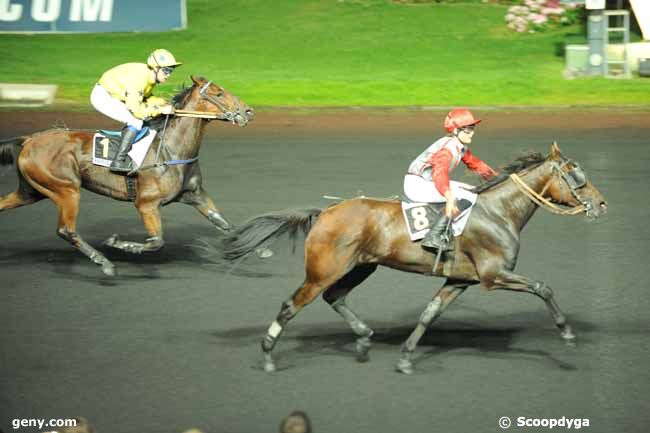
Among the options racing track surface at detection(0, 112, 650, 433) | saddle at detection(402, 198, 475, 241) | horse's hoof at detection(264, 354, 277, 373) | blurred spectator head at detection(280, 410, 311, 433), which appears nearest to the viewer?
blurred spectator head at detection(280, 410, 311, 433)

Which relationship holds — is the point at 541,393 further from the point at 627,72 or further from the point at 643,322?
the point at 627,72

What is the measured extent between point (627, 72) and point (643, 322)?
12216 millimetres

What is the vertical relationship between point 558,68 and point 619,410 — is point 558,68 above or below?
below

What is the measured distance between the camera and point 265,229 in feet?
27.5

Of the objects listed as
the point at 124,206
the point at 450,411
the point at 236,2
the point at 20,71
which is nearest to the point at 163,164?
the point at 124,206

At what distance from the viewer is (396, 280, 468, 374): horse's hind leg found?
8.04m

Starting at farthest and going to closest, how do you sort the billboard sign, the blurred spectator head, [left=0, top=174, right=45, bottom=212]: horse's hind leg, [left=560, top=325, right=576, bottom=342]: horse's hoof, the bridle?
1. the billboard sign
2. [left=0, top=174, right=45, bottom=212]: horse's hind leg
3. [left=560, top=325, right=576, bottom=342]: horse's hoof
4. the bridle
5. the blurred spectator head

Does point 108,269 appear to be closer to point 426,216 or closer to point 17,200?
point 17,200

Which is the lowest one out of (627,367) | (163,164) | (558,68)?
(558,68)

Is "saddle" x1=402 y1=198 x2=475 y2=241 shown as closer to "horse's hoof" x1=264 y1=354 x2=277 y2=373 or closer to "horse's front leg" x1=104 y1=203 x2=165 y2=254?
"horse's hoof" x1=264 y1=354 x2=277 y2=373

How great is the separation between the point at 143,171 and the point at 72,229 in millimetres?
951

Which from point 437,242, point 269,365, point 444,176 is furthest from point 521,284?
point 269,365

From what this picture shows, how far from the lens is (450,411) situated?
739 centimetres

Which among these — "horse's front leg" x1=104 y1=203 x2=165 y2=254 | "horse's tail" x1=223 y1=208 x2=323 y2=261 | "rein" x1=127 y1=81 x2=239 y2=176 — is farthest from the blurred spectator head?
"rein" x1=127 y1=81 x2=239 y2=176
